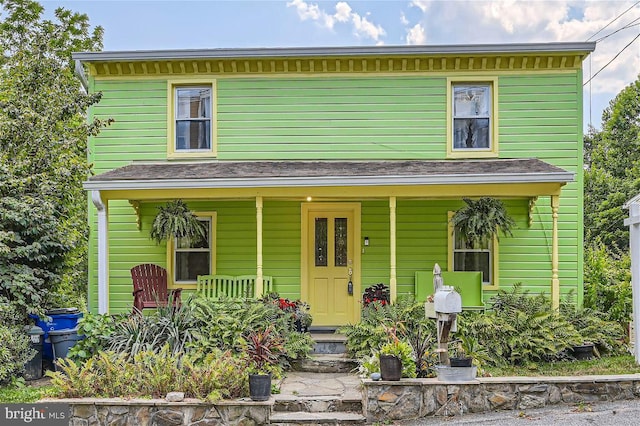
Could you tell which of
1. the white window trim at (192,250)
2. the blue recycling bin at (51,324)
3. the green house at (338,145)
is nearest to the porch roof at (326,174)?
the green house at (338,145)

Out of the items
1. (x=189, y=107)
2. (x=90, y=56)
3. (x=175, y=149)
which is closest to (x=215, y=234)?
(x=175, y=149)

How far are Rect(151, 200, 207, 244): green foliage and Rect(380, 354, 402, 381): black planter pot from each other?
4379 millimetres

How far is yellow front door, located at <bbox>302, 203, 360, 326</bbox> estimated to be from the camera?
9602mm

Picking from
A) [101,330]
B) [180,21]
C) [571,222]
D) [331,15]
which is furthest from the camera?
[180,21]

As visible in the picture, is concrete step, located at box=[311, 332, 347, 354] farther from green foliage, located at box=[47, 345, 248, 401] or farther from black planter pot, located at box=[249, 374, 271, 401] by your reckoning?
black planter pot, located at box=[249, 374, 271, 401]

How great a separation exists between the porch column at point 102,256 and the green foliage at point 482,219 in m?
5.33

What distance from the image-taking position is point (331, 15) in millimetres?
16125

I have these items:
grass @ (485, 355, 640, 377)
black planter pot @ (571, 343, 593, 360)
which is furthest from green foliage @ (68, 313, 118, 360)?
black planter pot @ (571, 343, 593, 360)

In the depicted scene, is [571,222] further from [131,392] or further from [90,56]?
[90,56]

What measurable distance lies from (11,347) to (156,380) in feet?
7.47

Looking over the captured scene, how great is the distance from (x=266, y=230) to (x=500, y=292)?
3.94 meters

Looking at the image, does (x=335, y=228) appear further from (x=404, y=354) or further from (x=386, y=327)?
(x=404, y=354)

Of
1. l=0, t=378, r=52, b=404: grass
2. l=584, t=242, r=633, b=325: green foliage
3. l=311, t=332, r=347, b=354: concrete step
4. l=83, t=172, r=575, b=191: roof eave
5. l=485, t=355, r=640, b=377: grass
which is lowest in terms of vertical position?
l=0, t=378, r=52, b=404: grass

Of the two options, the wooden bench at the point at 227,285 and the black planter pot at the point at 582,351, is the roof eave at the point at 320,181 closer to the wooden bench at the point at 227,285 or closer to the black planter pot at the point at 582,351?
the wooden bench at the point at 227,285
